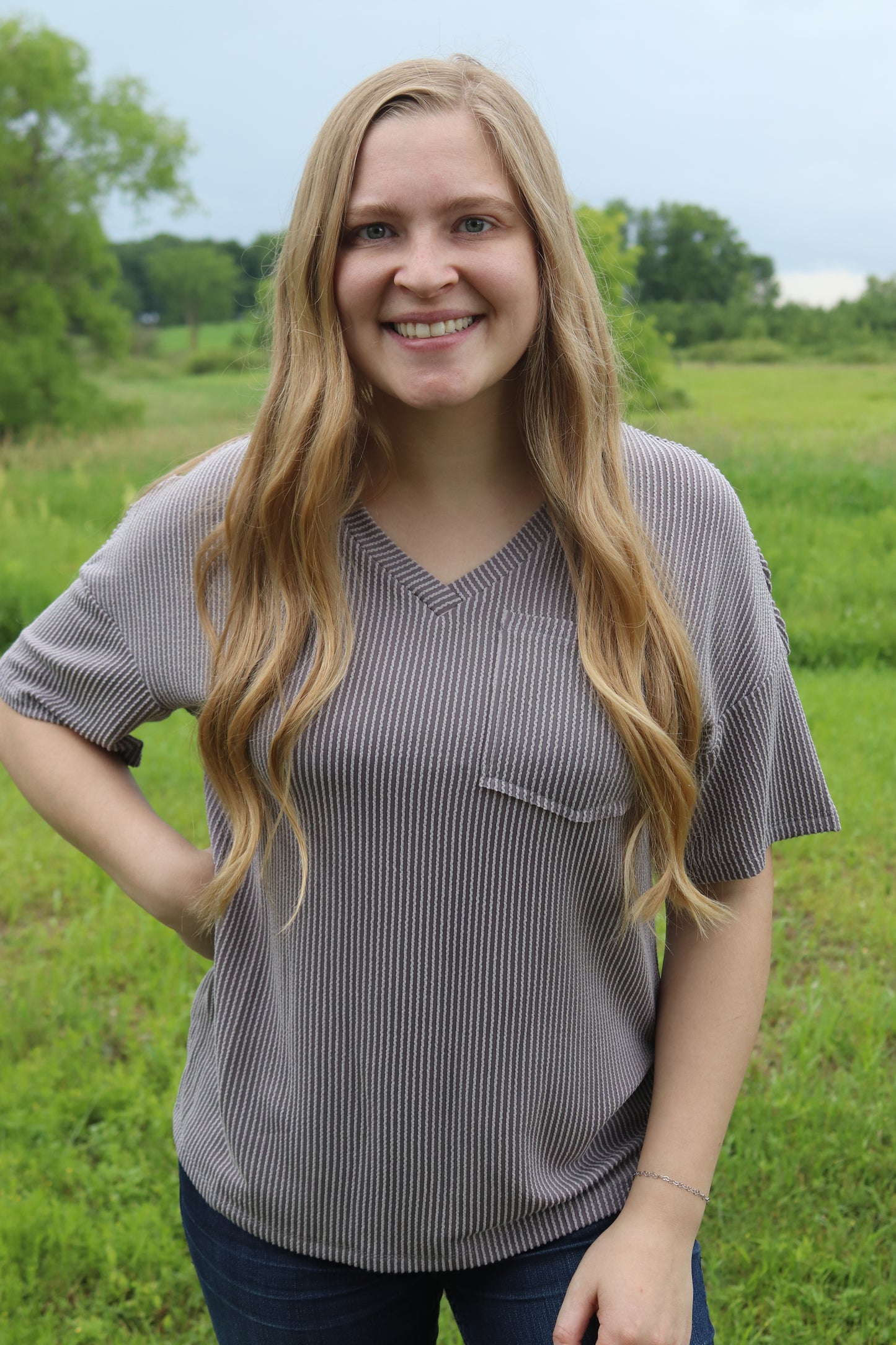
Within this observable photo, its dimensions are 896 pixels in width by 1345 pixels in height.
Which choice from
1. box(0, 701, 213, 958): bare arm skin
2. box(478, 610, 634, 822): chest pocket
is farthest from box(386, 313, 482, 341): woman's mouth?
box(0, 701, 213, 958): bare arm skin

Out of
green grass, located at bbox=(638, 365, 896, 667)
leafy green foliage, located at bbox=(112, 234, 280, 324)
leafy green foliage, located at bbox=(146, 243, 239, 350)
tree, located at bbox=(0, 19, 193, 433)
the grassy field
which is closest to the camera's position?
the grassy field

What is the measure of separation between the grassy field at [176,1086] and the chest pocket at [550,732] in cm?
63

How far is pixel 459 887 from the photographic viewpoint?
50.1 inches

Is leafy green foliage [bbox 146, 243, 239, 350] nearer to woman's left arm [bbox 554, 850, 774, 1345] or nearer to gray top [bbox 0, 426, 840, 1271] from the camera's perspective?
gray top [bbox 0, 426, 840, 1271]

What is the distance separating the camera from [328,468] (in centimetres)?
135

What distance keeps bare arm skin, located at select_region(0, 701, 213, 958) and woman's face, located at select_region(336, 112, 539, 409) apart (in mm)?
624

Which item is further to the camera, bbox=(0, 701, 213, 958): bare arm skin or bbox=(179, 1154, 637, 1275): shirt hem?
bbox=(0, 701, 213, 958): bare arm skin

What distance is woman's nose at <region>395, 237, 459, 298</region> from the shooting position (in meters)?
1.27

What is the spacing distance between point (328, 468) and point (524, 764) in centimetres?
40

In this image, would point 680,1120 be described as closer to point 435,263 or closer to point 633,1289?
point 633,1289

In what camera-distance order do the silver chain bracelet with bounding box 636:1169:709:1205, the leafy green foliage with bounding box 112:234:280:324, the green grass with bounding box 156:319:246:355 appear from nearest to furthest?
the silver chain bracelet with bounding box 636:1169:709:1205
the leafy green foliage with bounding box 112:234:280:324
the green grass with bounding box 156:319:246:355

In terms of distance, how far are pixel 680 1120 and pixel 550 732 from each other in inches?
19.9

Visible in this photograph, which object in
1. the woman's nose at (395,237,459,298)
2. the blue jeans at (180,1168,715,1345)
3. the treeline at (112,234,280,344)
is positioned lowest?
the blue jeans at (180,1168,715,1345)

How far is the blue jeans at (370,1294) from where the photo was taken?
1.35 metres
